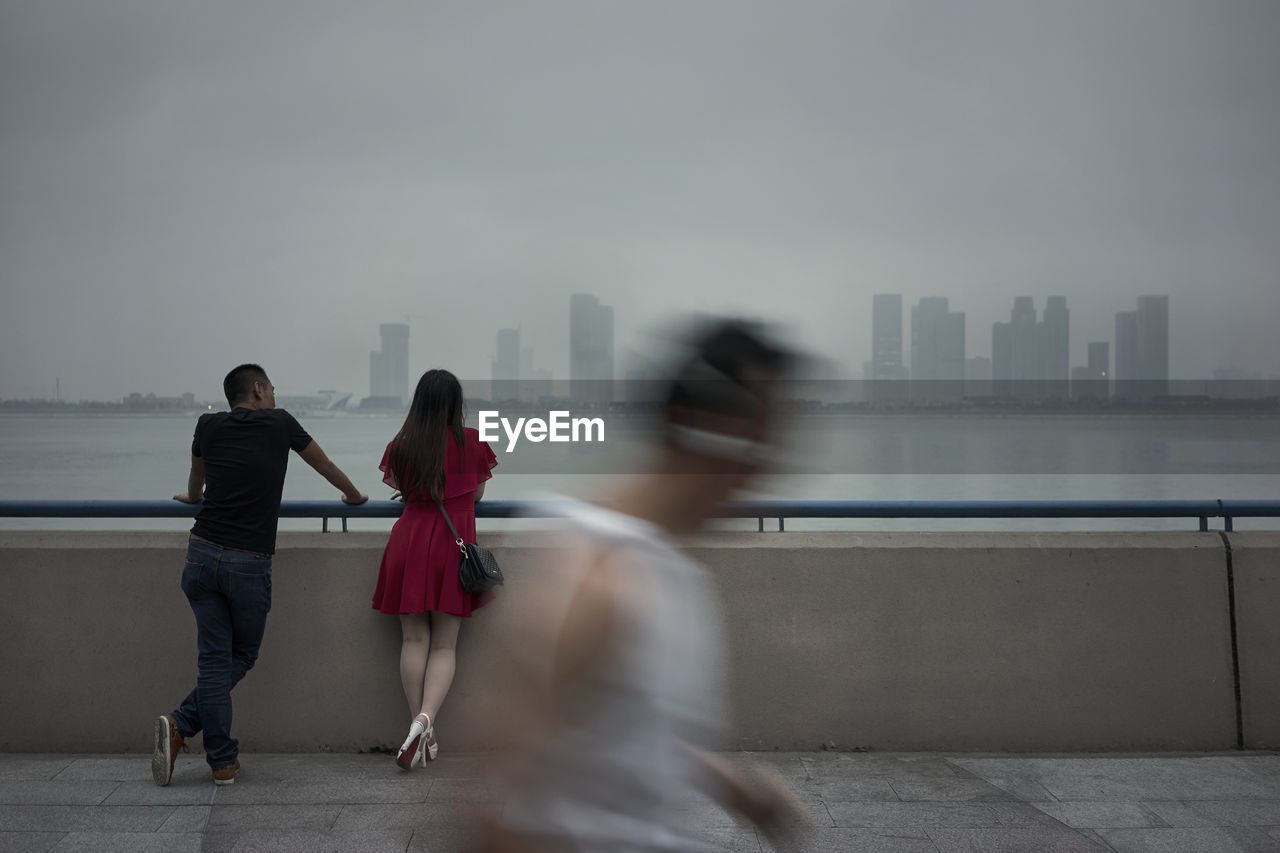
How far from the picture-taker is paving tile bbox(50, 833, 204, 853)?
3729 mm

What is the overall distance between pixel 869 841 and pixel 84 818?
3321 millimetres

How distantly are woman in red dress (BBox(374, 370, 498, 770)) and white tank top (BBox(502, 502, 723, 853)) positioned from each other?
3.19 m

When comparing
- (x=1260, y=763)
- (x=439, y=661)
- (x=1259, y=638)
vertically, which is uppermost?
(x=1259, y=638)

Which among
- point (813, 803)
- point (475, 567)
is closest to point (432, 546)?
point (475, 567)

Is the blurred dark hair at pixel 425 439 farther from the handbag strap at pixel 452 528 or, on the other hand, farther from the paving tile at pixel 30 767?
the paving tile at pixel 30 767

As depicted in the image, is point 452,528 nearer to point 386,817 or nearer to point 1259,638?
point 386,817

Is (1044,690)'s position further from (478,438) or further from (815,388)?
(815,388)

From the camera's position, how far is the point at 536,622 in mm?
1551

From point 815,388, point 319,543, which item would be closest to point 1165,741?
point 815,388

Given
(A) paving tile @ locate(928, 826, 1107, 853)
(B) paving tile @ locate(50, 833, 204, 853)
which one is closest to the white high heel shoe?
(B) paving tile @ locate(50, 833, 204, 853)

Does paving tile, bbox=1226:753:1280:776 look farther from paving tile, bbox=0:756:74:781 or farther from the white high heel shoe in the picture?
paving tile, bbox=0:756:74:781

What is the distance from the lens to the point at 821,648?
16.0 ft

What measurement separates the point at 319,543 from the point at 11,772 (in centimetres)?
178

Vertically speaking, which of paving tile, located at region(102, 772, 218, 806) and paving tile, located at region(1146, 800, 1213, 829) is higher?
paving tile, located at region(1146, 800, 1213, 829)
